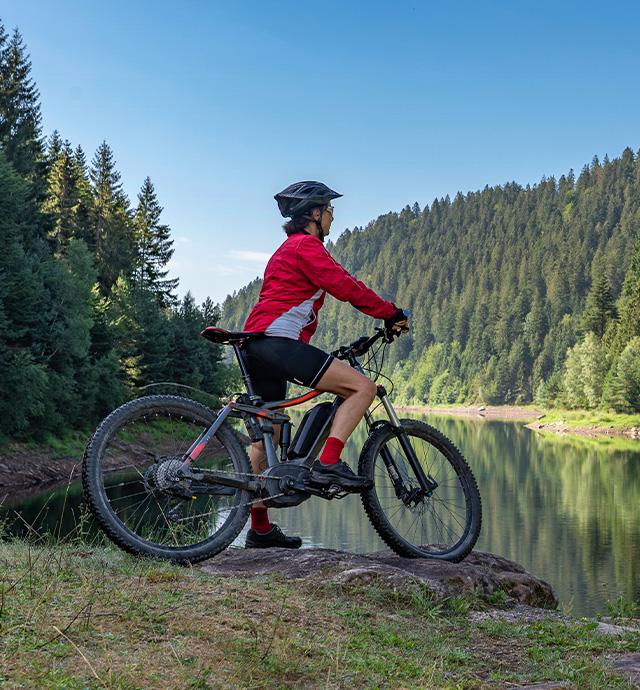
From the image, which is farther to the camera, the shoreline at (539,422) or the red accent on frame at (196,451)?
the shoreline at (539,422)

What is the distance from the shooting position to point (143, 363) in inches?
1726

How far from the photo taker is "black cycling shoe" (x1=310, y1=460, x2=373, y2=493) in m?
4.50

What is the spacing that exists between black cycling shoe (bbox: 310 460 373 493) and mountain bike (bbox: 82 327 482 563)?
0.14ft

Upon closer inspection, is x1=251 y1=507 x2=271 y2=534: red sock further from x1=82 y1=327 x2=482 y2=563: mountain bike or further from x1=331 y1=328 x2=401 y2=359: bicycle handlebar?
x1=331 y1=328 x2=401 y2=359: bicycle handlebar

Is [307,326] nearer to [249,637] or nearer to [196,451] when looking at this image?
[196,451]

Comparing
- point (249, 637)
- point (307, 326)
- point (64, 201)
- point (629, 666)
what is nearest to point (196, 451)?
→ point (307, 326)

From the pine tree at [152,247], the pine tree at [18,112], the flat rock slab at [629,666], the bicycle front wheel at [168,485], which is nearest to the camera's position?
the flat rock slab at [629,666]

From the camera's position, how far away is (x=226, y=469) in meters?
4.50

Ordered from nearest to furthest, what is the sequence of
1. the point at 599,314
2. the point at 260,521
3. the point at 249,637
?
the point at 249,637 < the point at 260,521 < the point at 599,314

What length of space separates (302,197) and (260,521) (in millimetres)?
2203

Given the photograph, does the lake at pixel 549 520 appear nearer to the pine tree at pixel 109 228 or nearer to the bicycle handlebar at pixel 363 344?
the bicycle handlebar at pixel 363 344

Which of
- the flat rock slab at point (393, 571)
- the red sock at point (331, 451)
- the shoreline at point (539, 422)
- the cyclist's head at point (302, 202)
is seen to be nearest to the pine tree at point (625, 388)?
the shoreline at point (539, 422)

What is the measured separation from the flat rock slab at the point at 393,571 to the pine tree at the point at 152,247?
48236mm

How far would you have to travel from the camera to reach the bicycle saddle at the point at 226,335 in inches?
175
